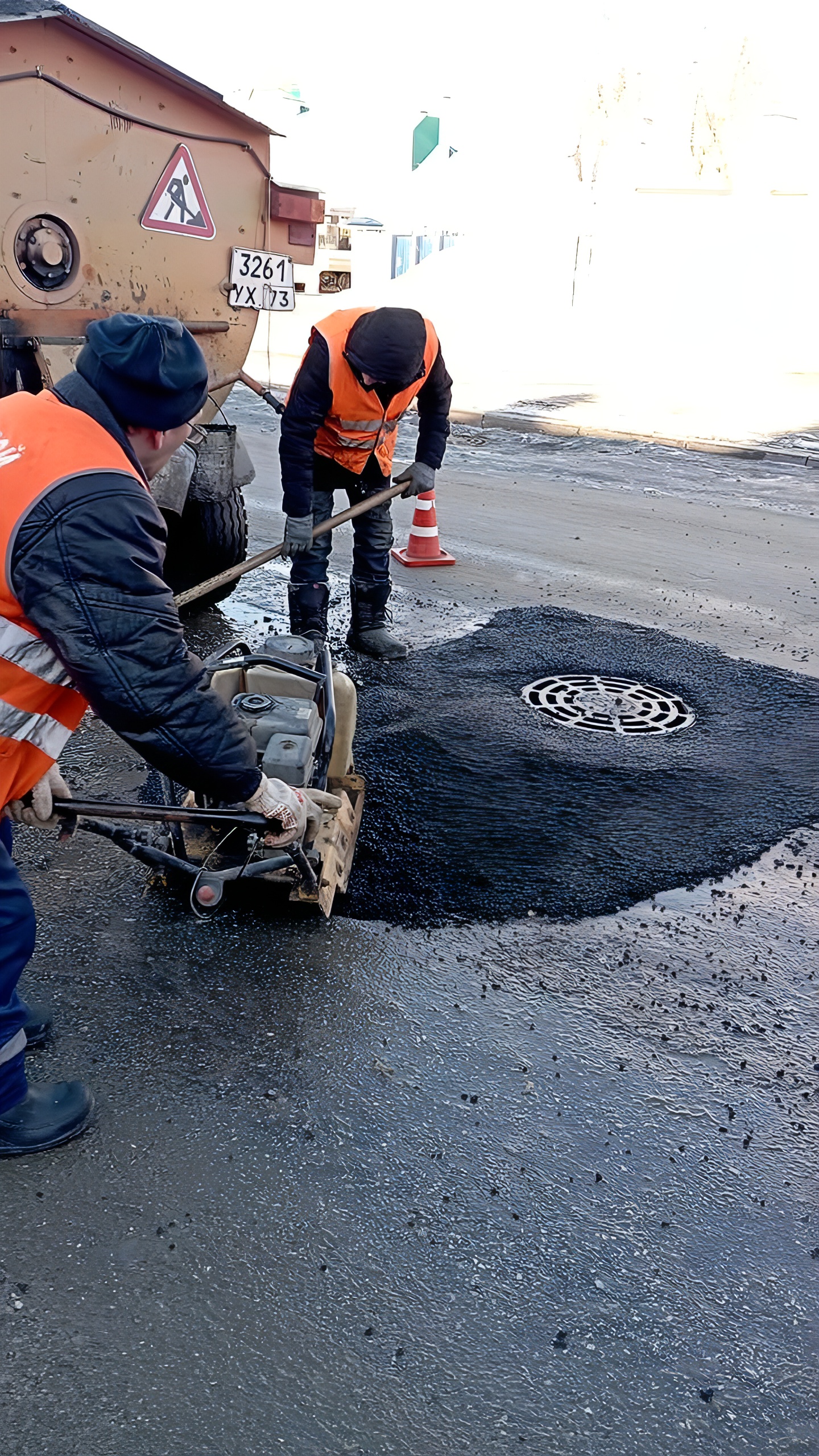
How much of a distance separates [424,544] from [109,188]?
2.83 meters

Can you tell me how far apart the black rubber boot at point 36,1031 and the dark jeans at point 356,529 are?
2673mm

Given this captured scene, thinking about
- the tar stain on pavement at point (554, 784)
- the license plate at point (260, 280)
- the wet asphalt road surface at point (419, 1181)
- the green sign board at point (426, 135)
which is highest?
the green sign board at point (426, 135)

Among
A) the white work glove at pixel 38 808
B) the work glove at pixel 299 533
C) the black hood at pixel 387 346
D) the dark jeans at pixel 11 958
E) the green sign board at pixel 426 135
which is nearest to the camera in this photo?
the dark jeans at pixel 11 958

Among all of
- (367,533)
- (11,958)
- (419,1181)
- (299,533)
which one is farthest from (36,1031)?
(367,533)

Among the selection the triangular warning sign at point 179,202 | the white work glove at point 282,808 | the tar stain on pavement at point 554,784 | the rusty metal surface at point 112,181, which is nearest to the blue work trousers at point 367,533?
the tar stain on pavement at point 554,784

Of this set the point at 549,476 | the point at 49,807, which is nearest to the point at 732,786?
the point at 49,807

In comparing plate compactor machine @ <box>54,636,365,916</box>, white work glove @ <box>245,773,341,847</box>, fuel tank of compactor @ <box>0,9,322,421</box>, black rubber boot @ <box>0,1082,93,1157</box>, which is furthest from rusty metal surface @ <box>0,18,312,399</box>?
black rubber boot @ <box>0,1082,93,1157</box>

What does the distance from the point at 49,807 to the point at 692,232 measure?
90.1ft

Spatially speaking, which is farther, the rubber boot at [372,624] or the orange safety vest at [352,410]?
the rubber boot at [372,624]

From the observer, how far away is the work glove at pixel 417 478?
17.1 ft

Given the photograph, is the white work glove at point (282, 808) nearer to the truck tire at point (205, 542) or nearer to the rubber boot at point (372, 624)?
the rubber boot at point (372, 624)

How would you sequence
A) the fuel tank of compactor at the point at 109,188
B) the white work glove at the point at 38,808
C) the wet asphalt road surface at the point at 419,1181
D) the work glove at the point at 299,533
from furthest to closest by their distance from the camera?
the work glove at the point at 299,533
the fuel tank of compactor at the point at 109,188
the white work glove at the point at 38,808
the wet asphalt road surface at the point at 419,1181

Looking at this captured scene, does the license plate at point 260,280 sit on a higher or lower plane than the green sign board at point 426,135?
lower

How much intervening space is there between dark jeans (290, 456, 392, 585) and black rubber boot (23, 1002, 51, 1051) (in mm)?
2673
